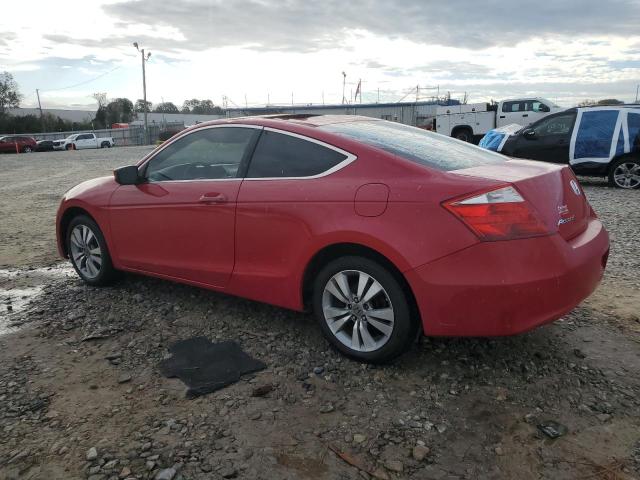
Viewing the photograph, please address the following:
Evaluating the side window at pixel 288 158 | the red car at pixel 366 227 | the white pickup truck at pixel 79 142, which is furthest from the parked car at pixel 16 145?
the side window at pixel 288 158

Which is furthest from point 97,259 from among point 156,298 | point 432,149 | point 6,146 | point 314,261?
point 6,146

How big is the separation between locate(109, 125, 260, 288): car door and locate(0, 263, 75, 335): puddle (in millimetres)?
946

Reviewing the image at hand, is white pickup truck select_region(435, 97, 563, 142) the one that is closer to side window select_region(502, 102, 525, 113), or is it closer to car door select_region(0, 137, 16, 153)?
side window select_region(502, 102, 525, 113)

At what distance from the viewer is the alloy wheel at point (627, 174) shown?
10.1 meters

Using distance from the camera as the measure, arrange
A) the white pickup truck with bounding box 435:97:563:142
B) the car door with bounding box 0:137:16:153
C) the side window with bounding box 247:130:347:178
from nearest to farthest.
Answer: the side window with bounding box 247:130:347:178 → the white pickup truck with bounding box 435:97:563:142 → the car door with bounding box 0:137:16:153

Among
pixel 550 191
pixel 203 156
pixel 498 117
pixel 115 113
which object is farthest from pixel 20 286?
pixel 115 113

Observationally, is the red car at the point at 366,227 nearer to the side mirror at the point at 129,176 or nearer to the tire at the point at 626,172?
the side mirror at the point at 129,176

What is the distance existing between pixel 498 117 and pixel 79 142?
37.7 metres

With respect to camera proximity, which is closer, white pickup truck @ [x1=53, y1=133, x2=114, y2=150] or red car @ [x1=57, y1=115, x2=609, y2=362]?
red car @ [x1=57, y1=115, x2=609, y2=362]

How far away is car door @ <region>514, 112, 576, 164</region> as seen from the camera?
10.7 metres

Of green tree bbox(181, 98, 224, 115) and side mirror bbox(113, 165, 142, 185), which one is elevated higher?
green tree bbox(181, 98, 224, 115)

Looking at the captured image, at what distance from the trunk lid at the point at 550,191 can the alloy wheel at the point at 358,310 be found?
85 cm

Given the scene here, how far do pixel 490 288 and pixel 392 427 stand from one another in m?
0.87

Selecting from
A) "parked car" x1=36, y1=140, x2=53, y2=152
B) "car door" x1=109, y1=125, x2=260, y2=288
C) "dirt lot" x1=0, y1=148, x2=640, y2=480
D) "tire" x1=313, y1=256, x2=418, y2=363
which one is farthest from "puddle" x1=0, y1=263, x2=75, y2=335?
"parked car" x1=36, y1=140, x2=53, y2=152
